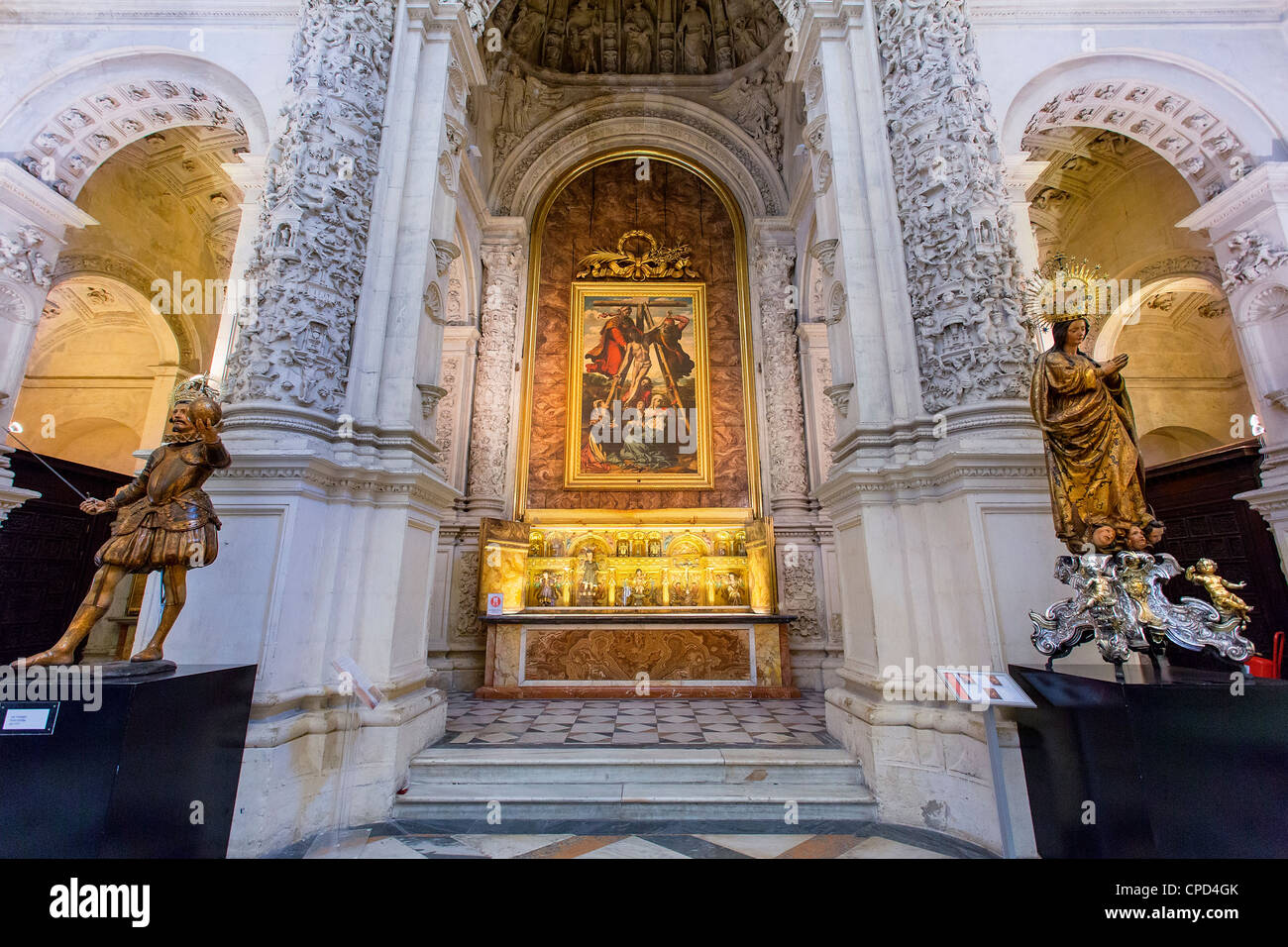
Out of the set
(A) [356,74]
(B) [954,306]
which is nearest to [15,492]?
(A) [356,74]

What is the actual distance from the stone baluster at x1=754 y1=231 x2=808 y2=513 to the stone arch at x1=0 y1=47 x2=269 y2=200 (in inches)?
255

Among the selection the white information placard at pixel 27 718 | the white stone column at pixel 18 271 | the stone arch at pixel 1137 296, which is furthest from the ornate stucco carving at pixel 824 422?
the white stone column at pixel 18 271

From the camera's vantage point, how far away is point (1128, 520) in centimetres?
275

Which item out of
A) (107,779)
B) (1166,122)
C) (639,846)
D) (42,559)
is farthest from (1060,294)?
(42,559)

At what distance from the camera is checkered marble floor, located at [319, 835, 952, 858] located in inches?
117

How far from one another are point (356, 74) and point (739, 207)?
6612mm

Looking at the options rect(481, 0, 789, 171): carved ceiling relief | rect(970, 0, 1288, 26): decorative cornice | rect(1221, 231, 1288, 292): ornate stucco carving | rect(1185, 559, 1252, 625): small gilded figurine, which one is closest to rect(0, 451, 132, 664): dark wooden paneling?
rect(481, 0, 789, 171): carved ceiling relief

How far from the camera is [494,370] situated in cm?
833

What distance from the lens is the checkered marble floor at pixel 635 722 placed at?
4383 millimetres

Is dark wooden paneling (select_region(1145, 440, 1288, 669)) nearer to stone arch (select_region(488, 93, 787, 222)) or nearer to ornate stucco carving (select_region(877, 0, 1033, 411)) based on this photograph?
ornate stucco carving (select_region(877, 0, 1033, 411))

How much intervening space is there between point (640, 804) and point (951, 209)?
4.69 metres

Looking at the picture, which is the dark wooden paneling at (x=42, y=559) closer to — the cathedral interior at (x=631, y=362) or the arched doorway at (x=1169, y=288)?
the cathedral interior at (x=631, y=362)

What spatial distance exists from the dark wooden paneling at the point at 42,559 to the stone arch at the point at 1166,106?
12.1 metres

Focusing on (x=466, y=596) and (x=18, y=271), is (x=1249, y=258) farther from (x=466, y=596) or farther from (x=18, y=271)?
(x=18, y=271)
